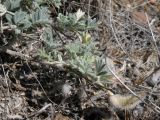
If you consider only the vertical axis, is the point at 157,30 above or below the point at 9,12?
below

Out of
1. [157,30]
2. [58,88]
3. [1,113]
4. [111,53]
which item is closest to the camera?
[1,113]

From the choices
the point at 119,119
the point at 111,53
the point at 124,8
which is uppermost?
the point at 124,8

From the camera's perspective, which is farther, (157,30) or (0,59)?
(157,30)

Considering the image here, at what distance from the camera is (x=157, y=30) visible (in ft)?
9.32

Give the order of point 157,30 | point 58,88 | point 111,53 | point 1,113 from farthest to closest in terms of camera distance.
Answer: point 157,30, point 111,53, point 58,88, point 1,113

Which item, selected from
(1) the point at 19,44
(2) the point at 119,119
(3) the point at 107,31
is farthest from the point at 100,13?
(2) the point at 119,119

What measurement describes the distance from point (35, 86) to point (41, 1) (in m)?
0.45

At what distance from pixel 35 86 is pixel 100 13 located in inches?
28.4

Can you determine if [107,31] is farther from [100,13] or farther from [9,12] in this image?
[9,12]

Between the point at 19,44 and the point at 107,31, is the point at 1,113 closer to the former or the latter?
the point at 19,44

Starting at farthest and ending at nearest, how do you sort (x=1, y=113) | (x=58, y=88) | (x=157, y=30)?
1. (x=157, y=30)
2. (x=58, y=88)
3. (x=1, y=113)

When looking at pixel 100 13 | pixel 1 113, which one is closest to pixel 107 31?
pixel 100 13

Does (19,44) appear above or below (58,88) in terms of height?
above

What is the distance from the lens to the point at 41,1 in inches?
91.4
